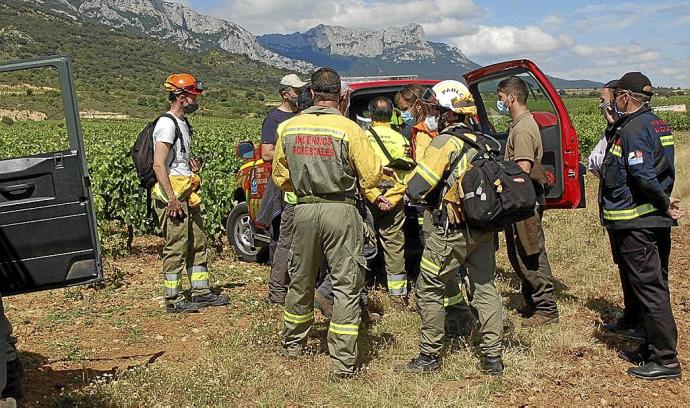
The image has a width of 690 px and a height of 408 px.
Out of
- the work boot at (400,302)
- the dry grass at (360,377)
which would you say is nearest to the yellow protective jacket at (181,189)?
the dry grass at (360,377)

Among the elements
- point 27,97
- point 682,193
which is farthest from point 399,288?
point 27,97

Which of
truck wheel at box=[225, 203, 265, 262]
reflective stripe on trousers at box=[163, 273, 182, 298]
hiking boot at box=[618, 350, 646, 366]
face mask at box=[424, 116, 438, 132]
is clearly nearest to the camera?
hiking boot at box=[618, 350, 646, 366]

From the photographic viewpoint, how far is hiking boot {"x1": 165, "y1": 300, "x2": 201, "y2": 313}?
6305mm

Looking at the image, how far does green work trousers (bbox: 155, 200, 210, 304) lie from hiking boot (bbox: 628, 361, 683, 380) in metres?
3.84

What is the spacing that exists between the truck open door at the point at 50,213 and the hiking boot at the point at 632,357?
12.6 feet

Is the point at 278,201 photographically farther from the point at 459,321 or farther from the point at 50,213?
the point at 50,213

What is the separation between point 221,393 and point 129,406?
57 centimetres

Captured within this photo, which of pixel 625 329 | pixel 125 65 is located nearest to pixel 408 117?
pixel 625 329

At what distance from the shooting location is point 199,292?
6406mm

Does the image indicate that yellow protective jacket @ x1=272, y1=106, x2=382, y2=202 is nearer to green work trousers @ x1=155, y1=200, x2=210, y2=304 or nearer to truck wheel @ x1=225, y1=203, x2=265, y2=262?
green work trousers @ x1=155, y1=200, x2=210, y2=304

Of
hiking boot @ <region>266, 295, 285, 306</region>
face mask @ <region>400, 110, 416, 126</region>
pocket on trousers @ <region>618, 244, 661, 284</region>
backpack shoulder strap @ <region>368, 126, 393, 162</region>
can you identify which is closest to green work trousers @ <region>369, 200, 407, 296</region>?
backpack shoulder strap @ <region>368, 126, 393, 162</region>

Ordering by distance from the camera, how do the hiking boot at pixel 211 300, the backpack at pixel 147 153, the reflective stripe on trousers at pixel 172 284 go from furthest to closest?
1. the hiking boot at pixel 211 300
2. the reflective stripe on trousers at pixel 172 284
3. the backpack at pixel 147 153

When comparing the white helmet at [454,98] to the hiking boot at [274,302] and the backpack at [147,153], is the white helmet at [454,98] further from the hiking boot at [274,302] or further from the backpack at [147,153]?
the hiking boot at [274,302]

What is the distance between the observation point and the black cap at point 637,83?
4.70 meters
